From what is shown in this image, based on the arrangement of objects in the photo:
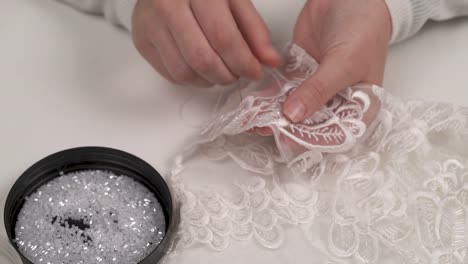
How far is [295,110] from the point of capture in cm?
56

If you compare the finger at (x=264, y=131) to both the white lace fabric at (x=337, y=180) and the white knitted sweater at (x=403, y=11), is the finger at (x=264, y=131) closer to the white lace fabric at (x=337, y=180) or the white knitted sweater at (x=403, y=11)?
the white lace fabric at (x=337, y=180)

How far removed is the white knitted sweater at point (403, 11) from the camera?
0.68 metres

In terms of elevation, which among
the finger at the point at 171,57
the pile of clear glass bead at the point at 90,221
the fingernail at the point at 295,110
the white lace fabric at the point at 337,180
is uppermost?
the finger at the point at 171,57

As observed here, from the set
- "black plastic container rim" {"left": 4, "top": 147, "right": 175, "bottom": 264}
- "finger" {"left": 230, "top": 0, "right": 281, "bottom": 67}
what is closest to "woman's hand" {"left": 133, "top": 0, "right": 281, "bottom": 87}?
"finger" {"left": 230, "top": 0, "right": 281, "bottom": 67}

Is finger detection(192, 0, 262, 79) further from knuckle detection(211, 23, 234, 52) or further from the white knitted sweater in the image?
the white knitted sweater

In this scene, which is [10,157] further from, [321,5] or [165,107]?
[321,5]

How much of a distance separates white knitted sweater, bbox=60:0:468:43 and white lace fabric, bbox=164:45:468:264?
115 millimetres

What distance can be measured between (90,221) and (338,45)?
0.94 ft

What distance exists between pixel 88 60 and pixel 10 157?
0.15 meters

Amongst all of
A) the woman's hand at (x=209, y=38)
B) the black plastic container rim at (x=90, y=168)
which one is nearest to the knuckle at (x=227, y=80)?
the woman's hand at (x=209, y=38)

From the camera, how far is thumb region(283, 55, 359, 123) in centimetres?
56

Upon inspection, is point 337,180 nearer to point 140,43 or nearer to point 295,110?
point 295,110

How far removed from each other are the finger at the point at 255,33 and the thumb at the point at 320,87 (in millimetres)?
47

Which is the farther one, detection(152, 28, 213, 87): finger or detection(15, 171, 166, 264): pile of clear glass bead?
detection(152, 28, 213, 87): finger
